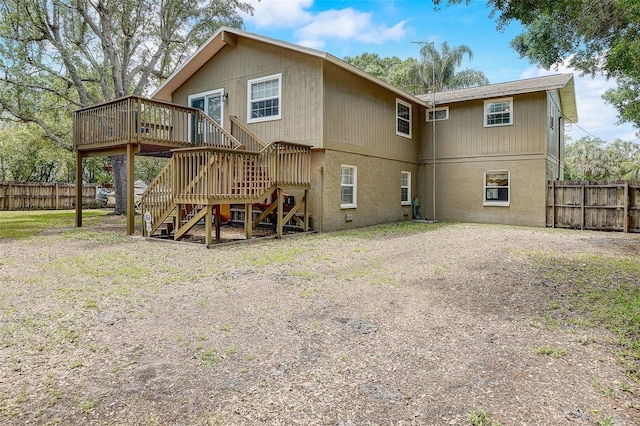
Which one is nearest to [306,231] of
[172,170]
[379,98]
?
[172,170]

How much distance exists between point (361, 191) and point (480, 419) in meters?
10.7

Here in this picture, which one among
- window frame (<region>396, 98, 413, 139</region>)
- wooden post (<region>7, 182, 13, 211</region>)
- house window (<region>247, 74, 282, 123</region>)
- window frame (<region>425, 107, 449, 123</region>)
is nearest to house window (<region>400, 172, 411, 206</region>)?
window frame (<region>396, 98, 413, 139</region>)

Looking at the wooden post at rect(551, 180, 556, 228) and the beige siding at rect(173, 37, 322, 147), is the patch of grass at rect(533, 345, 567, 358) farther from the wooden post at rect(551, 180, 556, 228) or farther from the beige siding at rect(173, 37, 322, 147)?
the wooden post at rect(551, 180, 556, 228)

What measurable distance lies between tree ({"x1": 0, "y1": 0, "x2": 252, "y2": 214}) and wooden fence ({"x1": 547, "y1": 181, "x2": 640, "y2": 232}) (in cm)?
1608

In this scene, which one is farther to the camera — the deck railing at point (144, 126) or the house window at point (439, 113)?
the house window at point (439, 113)

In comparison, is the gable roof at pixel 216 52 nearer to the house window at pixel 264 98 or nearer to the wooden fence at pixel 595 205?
the house window at pixel 264 98

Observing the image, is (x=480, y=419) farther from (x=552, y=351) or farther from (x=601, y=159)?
(x=601, y=159)

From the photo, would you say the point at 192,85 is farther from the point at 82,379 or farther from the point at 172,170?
the point at 82,379

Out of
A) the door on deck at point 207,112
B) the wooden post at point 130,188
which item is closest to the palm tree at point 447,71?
the door on deck at point 207,112

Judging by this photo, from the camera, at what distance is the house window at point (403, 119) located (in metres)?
15.0

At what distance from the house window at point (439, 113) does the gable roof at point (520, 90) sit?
372mm

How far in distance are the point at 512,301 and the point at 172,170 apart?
7410 millimetres

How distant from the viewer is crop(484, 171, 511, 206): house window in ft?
47.1

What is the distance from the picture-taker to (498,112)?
1446 cm
